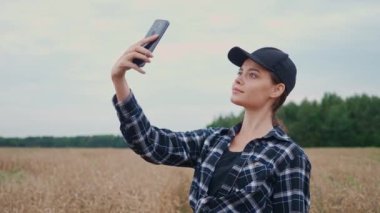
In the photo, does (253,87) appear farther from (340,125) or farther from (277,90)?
(340,125)

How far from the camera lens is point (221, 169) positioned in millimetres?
2662

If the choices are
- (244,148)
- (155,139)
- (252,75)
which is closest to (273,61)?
(252,75)

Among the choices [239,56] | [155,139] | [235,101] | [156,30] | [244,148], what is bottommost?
[155,139]

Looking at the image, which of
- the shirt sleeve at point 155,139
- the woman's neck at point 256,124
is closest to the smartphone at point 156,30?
the shirt sleeve at point 155,139

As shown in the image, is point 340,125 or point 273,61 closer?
point 273,61

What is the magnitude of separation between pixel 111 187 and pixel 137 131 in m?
4.89

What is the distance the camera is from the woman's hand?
233 centimetres

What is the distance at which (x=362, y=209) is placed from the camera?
659 cm

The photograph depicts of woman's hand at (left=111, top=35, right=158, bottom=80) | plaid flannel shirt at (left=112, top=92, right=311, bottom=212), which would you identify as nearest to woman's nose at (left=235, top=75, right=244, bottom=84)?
plaid flannel shirt at (left=112, top=92, right=311, bottom=212)

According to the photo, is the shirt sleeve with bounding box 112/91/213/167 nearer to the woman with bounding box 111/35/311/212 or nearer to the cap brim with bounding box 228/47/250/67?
the woman with bounding box 111/35/311/212

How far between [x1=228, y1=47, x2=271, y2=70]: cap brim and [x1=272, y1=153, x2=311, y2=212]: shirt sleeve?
19.8 inches

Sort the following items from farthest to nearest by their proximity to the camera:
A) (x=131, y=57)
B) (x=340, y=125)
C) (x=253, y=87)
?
1. (x=340, y=125)
2. (x=253, y=87)
3. (x=131, y=57)

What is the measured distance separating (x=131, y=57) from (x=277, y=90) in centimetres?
84

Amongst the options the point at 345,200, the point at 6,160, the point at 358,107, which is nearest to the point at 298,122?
the point at 358,107
